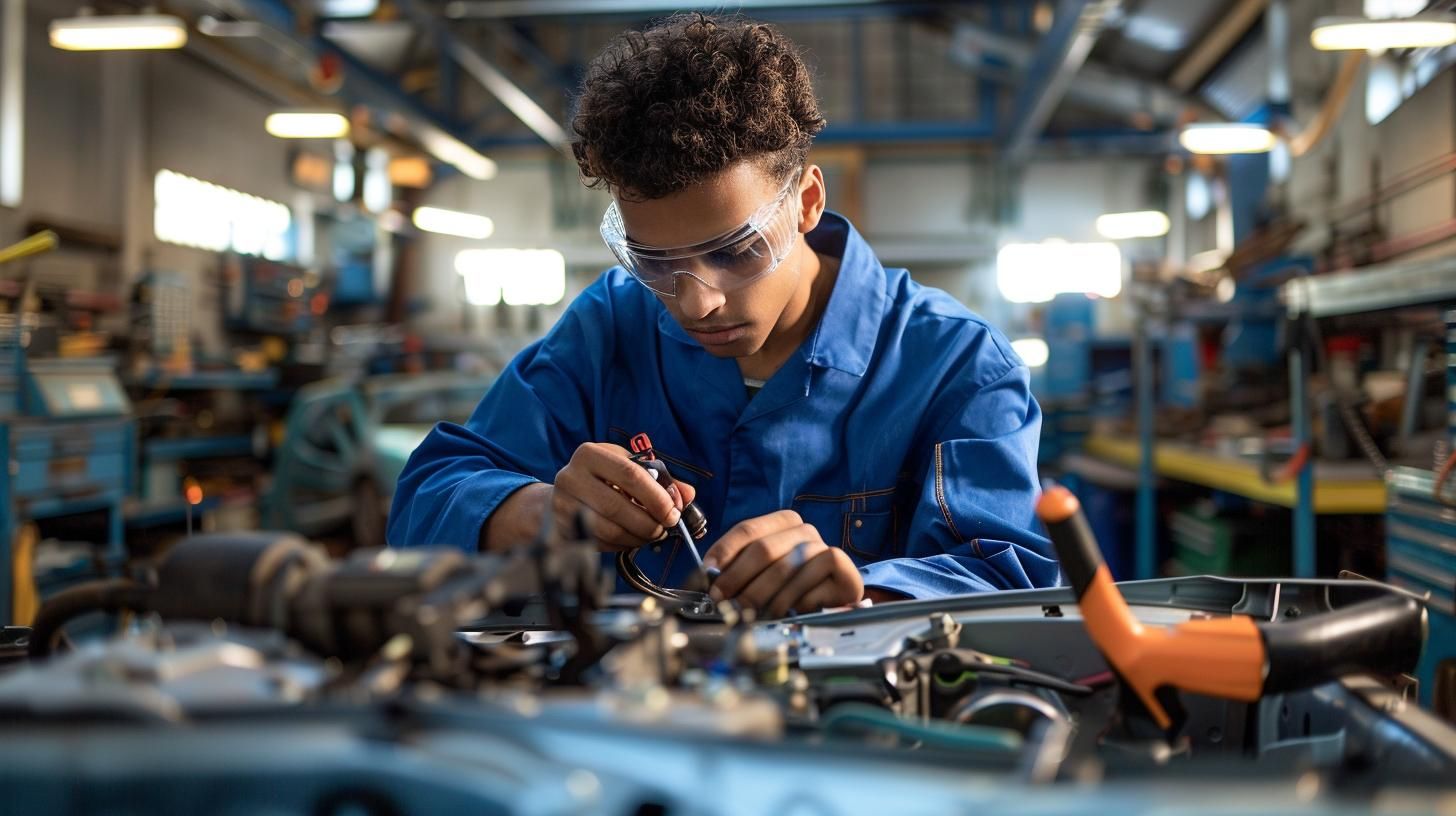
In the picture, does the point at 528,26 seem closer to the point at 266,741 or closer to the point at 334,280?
the point at 334,280

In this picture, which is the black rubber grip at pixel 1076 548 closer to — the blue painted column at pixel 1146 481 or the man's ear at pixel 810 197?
the man's ear at pixel 810 197

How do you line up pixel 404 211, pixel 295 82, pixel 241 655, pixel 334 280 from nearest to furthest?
pixel 241 655 < pixel 295 82 < pixel 334 280 < pixel 404 211

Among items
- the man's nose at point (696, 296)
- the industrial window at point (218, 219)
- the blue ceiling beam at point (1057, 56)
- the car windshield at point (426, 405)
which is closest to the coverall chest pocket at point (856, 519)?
the man's nose at point (696, 296)

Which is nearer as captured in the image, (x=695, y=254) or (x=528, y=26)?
(x=695, y=254)

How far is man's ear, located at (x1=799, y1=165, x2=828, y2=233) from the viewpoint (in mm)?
1459

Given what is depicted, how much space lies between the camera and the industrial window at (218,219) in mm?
7324

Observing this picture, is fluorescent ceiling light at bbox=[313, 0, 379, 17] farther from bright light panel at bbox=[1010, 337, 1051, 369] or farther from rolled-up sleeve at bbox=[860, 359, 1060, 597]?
rolled-up sleeve at bbox=[860, 359, 1060, 597]

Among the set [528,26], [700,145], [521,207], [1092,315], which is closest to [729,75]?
[700,145]

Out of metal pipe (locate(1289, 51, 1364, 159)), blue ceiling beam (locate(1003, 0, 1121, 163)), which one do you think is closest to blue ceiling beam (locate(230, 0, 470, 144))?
blue ceiling beam (locate(1003, 0, 1121, 163))

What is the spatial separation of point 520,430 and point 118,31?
446cm

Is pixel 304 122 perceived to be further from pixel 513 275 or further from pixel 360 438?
pixel 513 275

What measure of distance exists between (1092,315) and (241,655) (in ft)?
33.3

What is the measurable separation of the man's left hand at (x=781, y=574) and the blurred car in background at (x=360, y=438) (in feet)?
14.5

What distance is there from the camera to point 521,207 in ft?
39.8
